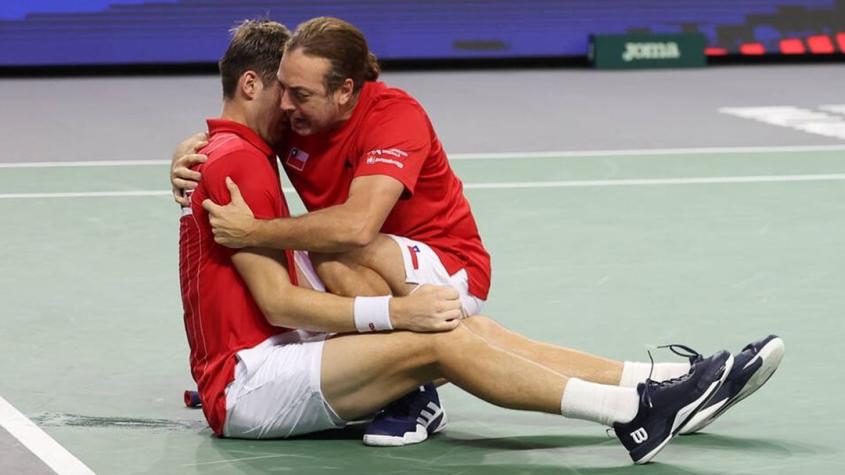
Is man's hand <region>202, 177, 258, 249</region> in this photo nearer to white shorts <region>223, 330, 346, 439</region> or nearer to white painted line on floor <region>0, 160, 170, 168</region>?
white shorts <region>223, 330, 346, 439</region>

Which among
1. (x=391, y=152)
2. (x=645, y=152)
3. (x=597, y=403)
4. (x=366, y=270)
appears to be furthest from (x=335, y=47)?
(x=645, y=152)

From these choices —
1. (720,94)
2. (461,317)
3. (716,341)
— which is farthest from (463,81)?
(461,317)

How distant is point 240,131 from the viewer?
17.9 ft

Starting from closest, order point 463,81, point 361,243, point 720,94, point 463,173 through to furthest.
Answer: point 361,243, point 463,173, point 720,94, point 463,81

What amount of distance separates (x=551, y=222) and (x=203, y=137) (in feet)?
12.5

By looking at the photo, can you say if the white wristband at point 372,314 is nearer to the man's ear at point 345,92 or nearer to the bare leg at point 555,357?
the bare leg at point 555,357

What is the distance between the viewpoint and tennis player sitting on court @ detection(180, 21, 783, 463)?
201 inches

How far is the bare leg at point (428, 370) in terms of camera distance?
5.10 metres

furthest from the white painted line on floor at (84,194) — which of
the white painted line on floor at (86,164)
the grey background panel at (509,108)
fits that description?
the grey background panel at (509,108)

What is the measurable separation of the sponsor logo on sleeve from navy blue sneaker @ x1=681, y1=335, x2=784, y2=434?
50.9 inches

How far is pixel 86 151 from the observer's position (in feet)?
38.9

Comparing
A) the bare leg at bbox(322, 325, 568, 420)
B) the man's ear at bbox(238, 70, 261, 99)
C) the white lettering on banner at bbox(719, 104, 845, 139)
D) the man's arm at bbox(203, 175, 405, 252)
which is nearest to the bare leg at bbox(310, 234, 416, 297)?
the man's arm at bbox(203, 175, 405, 252)

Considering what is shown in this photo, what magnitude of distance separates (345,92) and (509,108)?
29.4 feet

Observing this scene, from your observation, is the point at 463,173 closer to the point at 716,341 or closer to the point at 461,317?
the point at 716,341
